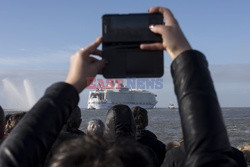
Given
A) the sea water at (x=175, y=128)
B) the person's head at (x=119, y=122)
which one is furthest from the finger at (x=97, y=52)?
the sea water at (x=175, y=128)

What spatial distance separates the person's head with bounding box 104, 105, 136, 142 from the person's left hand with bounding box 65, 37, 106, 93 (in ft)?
5.16

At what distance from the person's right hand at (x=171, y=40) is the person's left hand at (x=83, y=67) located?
0.16m

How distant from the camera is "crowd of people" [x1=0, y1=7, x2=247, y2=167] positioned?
1.06m

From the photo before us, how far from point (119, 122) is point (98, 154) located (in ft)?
6.95

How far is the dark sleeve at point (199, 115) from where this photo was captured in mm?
1219

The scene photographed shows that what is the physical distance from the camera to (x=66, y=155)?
41.8 inches

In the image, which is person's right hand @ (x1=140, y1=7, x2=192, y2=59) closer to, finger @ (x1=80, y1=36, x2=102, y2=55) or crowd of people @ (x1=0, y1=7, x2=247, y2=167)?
crowd of people @ (x1=0, y1=7, x2=247, y2=167)

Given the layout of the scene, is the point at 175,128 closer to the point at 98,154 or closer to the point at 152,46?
the point at 152,46

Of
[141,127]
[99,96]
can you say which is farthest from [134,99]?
[141,127]

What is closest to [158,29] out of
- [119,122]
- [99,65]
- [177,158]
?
[99,65]

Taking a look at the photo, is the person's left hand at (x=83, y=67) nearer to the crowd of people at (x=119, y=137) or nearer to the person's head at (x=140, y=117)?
the crowd of people at (x=119, y=137)

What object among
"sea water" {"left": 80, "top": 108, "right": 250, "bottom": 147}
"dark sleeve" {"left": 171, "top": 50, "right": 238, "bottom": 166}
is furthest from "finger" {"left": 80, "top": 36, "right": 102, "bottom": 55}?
"sea water" {"left": 80, "top": 108, "right": 250, "bottom": 147}

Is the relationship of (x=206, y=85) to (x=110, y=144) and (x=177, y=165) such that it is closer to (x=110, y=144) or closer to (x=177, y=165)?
(x=110, y=144)

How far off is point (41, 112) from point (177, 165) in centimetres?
114
